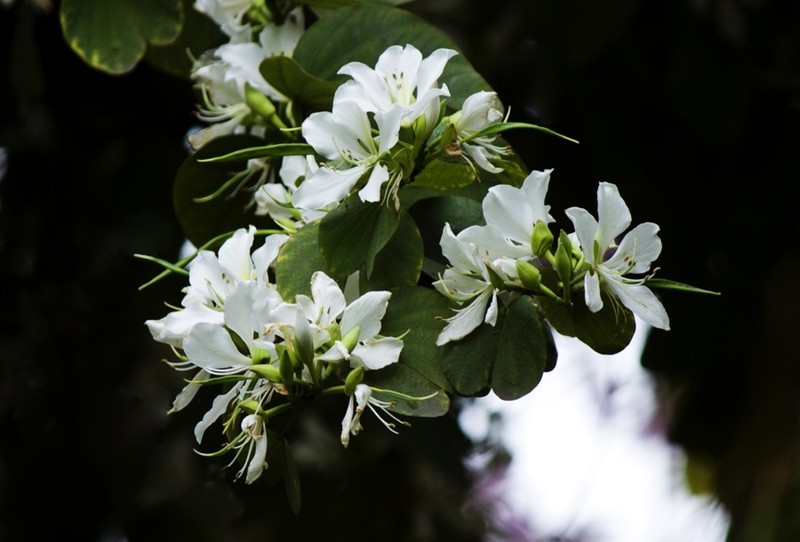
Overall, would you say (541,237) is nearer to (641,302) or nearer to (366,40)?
(641,302)

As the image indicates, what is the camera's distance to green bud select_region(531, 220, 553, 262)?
50 centimetres

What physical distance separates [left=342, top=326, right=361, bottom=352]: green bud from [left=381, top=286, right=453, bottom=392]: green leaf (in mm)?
29

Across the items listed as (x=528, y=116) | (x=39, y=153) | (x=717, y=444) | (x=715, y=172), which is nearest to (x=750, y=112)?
(x=715, y=172)

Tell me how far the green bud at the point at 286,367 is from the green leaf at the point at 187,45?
16.7 inches

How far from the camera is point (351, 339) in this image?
1.63ft

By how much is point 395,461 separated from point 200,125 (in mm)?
539

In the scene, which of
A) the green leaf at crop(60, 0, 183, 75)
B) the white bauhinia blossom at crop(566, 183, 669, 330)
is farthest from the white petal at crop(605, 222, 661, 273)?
the green leaf at crop(60, 0, 183, 75)

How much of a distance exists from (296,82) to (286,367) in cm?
22

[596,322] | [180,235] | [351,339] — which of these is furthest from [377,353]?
[180,235]

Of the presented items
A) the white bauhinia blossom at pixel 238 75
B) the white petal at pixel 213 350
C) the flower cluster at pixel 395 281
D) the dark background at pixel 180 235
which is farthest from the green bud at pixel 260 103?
the dark background at pixel 180 235

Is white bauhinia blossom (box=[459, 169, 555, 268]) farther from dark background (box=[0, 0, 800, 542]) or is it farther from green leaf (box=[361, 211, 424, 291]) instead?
dark background (box=[0, 0, 800, 542])

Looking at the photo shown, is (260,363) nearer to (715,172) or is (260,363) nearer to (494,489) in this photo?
(715,172)

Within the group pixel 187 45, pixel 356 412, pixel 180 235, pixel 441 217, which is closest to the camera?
pixel 356 412

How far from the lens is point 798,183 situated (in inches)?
49.4
